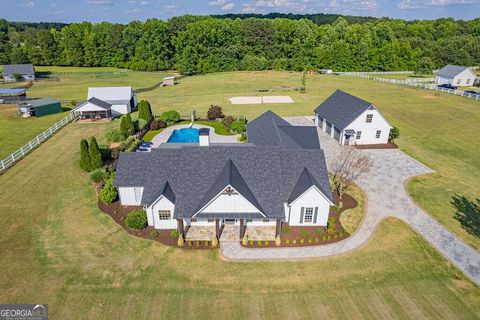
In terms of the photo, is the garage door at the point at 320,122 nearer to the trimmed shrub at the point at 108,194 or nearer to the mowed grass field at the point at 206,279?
the mowed grass field at the point at 206,279

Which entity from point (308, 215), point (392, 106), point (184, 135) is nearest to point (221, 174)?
point (308, 215)

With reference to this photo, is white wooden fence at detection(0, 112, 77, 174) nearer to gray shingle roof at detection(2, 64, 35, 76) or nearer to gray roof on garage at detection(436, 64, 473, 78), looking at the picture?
gray shingle roof at detection(2, 64, 35, 76)

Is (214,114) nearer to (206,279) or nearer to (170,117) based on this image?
(170,117)

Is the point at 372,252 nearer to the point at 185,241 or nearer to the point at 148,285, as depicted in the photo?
the point at 185,241

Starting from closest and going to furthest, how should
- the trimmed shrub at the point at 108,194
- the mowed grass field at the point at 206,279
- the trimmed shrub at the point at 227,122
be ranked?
1. the mowed grass field at the point at 206,279
2. the trimmed shrub at the point at 108,194
3. the trimmed shrub at the point at 227,122

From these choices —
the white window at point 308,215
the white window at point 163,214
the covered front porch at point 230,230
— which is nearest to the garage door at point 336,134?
the white window at point 308,215

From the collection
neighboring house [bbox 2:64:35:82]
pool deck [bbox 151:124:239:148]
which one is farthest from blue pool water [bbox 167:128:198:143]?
neighboring house [bbox 2:64:35:82]
